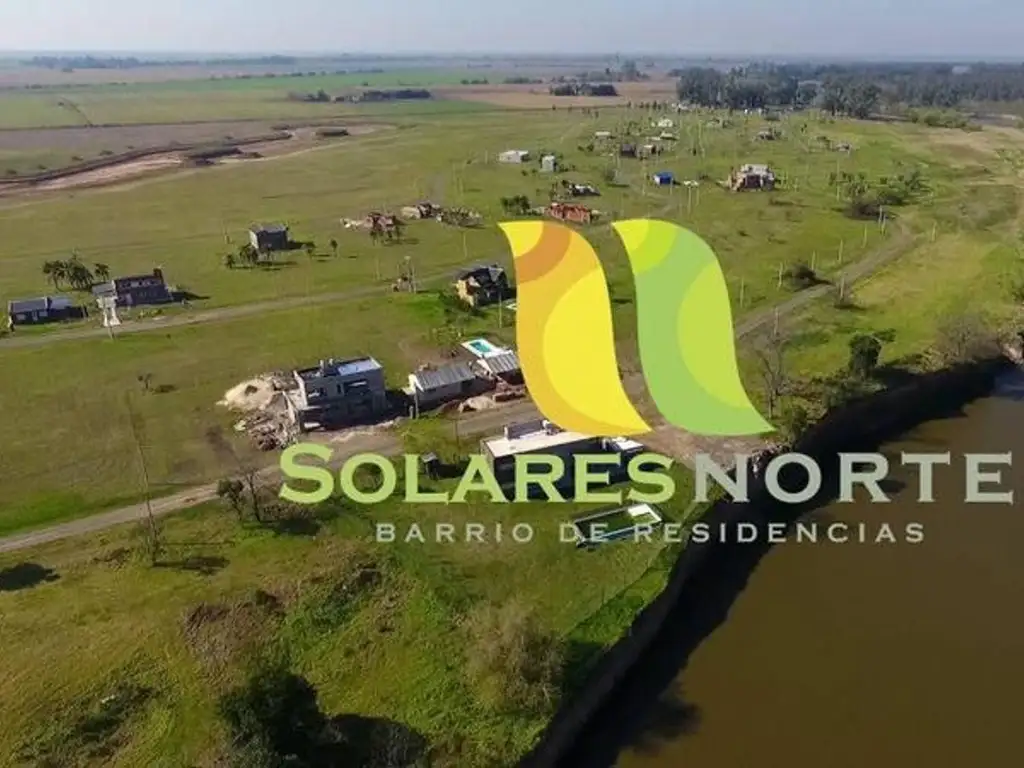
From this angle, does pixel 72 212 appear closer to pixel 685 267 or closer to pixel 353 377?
pixel 353 377

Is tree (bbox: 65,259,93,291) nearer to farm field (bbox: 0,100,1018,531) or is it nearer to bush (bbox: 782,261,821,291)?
farm field (bbox: 0,100,1018,531)

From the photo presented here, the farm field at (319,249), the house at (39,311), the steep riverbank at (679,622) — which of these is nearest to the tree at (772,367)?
the steep riverbank at (679,622)

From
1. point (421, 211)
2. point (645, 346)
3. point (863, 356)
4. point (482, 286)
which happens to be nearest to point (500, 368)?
point (645, 346)

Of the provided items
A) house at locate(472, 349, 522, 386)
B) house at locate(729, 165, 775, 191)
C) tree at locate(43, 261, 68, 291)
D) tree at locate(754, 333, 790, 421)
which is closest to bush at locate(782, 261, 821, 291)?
tree at locate(754, 333, 790, 421)

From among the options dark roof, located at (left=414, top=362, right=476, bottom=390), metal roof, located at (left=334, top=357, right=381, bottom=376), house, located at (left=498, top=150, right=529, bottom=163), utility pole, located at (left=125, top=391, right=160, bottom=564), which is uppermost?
metal roof, located at (left=334, top=357, right=381, bottom=376)

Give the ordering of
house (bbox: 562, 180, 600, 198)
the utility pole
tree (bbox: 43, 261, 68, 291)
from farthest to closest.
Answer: house (bbox: 562, 180, 600, 198) → tree (bbox: 43, 261, 68, 291) → the utility pole

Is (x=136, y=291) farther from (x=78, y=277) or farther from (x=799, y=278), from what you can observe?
(x=799, y=278)

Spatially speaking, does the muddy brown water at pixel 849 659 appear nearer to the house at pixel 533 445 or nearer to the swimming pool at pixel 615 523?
the swimming pool at pixel 615 523
